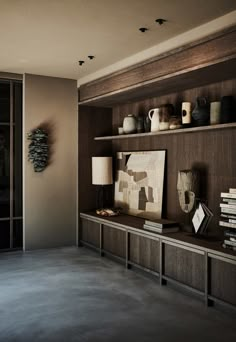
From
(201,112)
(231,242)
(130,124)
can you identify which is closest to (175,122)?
(201,112)

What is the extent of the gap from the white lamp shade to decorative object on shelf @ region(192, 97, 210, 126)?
188cm

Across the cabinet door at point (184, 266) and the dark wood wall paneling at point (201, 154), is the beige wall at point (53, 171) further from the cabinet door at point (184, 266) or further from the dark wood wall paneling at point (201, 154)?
the cabinet door at point (184, 266)

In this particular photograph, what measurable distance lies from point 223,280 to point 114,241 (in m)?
1.99

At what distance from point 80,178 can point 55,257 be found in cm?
132

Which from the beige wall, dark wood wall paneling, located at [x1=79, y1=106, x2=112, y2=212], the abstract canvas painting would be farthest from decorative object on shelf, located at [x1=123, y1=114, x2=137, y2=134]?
the beige wall

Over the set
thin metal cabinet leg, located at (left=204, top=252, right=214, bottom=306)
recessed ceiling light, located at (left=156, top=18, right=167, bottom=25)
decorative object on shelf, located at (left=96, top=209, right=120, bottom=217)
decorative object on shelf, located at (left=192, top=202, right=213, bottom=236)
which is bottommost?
thin metal cabinet leg, located at (left=204, top=252, right=214, bottom=306)

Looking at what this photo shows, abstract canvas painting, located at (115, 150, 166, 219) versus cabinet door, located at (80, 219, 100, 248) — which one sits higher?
abstract canvas painting, located at (115, 150, 166, 219)

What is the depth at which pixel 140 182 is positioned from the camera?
213 inches

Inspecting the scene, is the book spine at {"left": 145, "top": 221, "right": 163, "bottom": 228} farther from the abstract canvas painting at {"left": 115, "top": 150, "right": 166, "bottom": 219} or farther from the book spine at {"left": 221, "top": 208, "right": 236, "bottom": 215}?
the book spine at {"left": 221, "top": 208, "right": 236, "bottom": 215}

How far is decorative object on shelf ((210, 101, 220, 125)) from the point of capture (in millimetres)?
3883

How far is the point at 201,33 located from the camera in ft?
11.9

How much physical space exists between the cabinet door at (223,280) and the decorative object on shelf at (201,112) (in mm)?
1467

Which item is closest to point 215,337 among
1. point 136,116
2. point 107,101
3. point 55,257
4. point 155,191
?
Answer: point 155,191

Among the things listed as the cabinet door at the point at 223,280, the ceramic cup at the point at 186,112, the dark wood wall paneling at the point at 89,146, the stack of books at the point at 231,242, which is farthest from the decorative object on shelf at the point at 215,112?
the dark wood wall paneling at the point at 89,146
